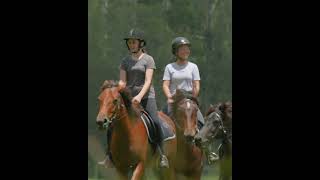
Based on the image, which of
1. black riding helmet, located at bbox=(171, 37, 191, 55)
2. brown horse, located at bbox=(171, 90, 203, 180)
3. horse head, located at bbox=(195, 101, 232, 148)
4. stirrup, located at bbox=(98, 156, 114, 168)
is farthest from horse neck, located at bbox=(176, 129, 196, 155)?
black riding helmet, located at bbox=(171, 37, 191, 55)

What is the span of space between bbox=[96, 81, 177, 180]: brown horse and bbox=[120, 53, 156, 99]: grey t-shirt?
Answer: 154 mm

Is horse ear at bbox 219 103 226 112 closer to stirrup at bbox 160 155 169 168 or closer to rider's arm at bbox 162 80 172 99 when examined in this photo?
rider's arm at bbox 162 80 172 99

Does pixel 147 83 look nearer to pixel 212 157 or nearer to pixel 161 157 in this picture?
pixel 161 157

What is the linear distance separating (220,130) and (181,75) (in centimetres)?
76

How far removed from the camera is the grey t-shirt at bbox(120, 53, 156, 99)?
9.84 metres

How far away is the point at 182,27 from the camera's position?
1002 cm

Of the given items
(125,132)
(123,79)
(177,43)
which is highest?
(177,43)

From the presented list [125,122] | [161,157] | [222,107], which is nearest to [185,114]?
[222,107]

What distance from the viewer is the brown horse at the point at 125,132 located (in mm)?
9609

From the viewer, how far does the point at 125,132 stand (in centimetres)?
972

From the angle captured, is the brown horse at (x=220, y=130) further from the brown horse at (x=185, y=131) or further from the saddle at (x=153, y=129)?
the saddle at (x=153, y=129)
